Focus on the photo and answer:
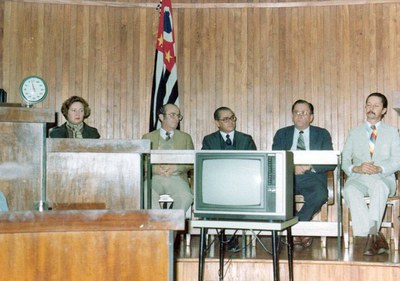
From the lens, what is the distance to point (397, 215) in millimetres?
4582

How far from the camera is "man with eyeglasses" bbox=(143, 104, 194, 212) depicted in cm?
493

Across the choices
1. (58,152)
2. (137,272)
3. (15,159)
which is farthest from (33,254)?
(58,152)

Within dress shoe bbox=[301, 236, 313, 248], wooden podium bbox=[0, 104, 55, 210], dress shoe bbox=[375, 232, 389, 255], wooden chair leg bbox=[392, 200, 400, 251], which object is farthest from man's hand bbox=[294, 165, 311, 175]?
wooden podium bbox=[0, 104, 55, 210]

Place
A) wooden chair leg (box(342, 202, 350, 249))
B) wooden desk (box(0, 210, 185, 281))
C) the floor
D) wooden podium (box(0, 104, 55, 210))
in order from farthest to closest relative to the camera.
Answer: wooden chair leg (box(342, 202, 350, 249)) → the floor → wooden podium (box(0, 104, 55, 210)) → wooden desk (box(0, 210, 185, 281))

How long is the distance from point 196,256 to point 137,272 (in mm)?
2324

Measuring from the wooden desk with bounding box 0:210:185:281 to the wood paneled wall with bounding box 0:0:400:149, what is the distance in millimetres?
4202

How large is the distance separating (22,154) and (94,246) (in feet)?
3.50

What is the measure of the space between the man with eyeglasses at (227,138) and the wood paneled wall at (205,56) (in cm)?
73

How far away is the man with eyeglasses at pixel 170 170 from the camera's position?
4.93 metres

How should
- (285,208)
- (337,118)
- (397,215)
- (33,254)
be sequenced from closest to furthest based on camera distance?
(33,254)
(285,208)
(397,215)
(337,118)

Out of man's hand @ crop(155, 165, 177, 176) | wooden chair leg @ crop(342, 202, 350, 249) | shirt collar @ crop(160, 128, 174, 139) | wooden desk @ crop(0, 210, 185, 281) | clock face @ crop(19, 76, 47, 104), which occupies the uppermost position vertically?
clock face @ crop(19, 76, 47, 104)

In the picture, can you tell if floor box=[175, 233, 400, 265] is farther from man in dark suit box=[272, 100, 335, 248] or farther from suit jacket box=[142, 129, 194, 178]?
suit jacket box=[142, 129, 194, 178]

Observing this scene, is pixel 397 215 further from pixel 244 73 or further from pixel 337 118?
pixel 244 73

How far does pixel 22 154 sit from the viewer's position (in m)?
2.79
